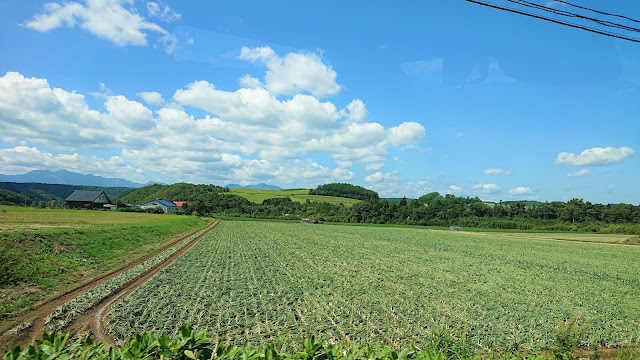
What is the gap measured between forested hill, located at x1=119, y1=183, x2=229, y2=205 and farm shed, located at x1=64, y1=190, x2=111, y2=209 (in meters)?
26.8

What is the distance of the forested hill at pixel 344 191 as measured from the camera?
15900 centimetres

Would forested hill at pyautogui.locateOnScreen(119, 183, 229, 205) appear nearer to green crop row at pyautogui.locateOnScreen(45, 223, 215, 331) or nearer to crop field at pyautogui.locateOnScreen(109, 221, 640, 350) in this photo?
green crop row at pyautogui.locateOnScreen(45, 223, 215, 331)

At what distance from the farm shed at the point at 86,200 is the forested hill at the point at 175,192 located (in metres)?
26.8

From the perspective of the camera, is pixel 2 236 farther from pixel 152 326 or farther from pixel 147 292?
pixel 152 326

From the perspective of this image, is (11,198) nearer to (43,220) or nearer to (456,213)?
(43,220)

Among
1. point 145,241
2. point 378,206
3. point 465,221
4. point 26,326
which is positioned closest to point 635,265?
point 26,326

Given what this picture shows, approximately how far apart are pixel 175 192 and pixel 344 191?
74666mm

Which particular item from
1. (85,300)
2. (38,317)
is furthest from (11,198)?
(38,317)

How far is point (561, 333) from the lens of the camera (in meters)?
6.92

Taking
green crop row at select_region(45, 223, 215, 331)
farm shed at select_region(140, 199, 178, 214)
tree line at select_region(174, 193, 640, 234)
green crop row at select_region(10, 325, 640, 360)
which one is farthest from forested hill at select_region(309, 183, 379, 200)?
green crop row at select_region(10, 325, 640, 360)

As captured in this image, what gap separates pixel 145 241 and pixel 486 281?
90.0 feet

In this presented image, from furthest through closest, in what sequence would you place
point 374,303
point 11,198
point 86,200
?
point 86,200 → point 11,198 → point 374,303

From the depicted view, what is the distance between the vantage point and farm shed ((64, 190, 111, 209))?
9400cm

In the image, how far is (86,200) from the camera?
9469 cm
